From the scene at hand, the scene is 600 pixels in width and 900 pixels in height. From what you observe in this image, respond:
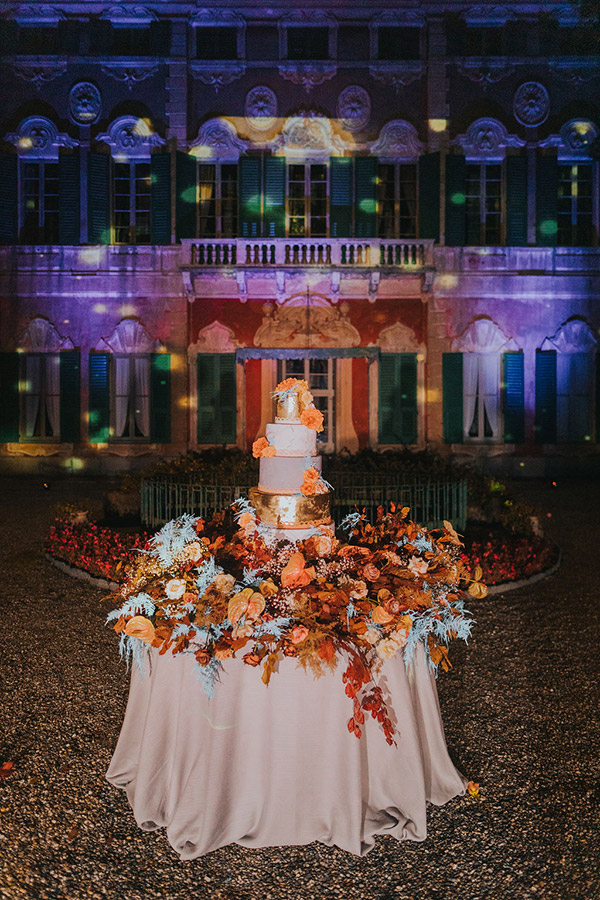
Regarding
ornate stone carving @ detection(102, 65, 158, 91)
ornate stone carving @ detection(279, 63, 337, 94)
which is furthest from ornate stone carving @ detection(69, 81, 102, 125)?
ornate stone carving @ detection(279, 63, 337, 94)

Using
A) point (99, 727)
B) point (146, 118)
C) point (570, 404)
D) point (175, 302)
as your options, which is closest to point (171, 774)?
point (99, 727)

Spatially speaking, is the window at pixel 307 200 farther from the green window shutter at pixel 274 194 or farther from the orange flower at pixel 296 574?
the orange flower at pixel 296 574

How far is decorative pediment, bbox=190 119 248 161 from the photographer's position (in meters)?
15.4

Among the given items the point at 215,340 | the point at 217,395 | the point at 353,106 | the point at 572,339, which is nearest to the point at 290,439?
the point at 217,395

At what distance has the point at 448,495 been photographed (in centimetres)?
912

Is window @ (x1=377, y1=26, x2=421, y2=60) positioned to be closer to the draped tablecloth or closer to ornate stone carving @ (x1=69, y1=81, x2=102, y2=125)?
ornate stone carving @ (x1=69, y1=81, x2=102, y2=125)

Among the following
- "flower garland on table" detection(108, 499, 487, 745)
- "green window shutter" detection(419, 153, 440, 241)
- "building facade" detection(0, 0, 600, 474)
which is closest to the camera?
"flower garland on table" detection(108, 499, 487, 745)

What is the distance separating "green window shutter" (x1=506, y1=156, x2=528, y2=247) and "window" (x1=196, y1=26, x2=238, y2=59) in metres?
6.39

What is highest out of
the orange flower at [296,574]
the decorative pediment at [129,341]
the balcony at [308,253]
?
the balcony at [308,253]

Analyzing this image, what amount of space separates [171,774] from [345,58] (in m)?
15.7

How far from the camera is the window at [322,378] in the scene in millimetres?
15445

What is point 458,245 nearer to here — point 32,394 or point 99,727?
point 32,394

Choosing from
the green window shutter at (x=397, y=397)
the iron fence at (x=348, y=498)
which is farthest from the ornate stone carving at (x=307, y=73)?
the iron fence at (x=348, y=498)

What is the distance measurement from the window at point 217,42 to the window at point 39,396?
748 cm
